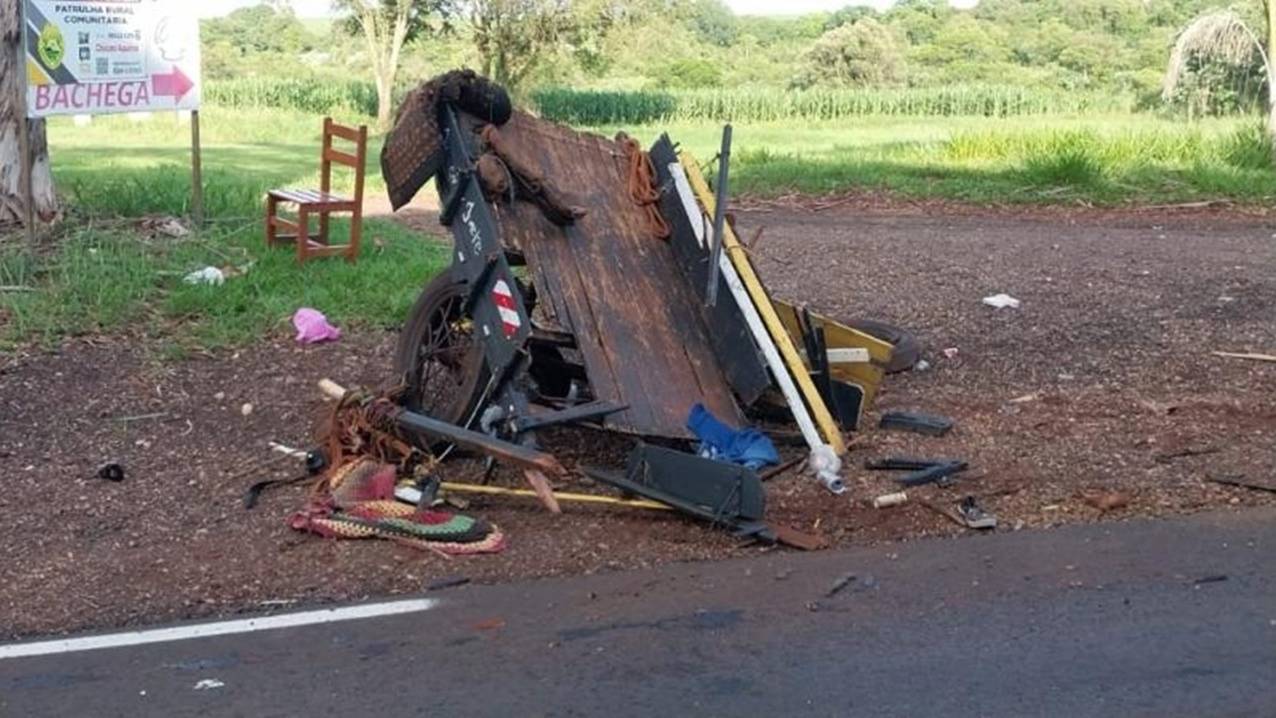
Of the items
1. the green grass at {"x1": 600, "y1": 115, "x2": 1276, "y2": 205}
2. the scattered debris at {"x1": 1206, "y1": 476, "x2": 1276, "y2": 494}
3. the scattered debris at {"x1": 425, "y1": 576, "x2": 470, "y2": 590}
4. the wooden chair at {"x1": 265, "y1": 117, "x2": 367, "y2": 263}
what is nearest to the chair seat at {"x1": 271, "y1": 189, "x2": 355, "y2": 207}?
the wooden chair at {"x1": 265, "y1": 117, "x2": 367, "y2": 263}

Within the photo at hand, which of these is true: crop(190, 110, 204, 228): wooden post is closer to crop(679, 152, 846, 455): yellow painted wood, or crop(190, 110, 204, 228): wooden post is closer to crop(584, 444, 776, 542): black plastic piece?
crop(679, 152, 846, 455): yellow painted wood

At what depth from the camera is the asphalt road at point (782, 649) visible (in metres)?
4.70

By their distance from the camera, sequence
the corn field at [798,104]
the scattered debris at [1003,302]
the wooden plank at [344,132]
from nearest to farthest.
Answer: the scattered debris at [1003,302], the wooden plank at [344,132], the corn field at [798,104]

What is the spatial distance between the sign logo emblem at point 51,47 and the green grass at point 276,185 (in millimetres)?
1373

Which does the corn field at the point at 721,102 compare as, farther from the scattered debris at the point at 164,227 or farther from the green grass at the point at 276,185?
the scattered debris at the point at 164,227

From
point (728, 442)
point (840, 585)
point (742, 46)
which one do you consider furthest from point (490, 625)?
point (742, 46)

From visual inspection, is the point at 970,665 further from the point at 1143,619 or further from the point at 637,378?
the point at 637,378

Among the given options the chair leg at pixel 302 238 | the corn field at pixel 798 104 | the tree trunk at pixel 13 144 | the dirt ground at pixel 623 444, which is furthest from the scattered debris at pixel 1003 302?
the corn field at pixel 798 104

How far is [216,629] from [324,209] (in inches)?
271

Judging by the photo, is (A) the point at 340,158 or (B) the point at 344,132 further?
(B) the point at 344,132

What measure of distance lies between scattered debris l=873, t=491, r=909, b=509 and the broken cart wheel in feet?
7.01

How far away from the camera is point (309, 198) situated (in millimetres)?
11898

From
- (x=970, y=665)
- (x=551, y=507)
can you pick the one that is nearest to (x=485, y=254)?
(x=551, y=507)

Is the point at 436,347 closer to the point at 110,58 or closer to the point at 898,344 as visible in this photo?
the point at 898,344
